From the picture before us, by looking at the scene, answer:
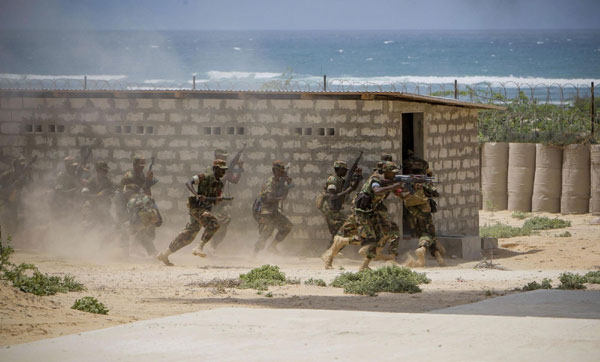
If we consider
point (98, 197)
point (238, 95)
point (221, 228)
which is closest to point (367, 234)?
point (221, 228)

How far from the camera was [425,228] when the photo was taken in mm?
14023

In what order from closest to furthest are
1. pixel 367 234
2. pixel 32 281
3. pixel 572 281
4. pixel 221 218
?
pixel 32 281 → pixel 572 281 → pixel 367 234 → pixel 221 218

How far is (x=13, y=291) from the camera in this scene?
9086mm

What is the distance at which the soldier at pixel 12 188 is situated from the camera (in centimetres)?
1591

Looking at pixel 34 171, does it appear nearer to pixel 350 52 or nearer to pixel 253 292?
pixel 253 292

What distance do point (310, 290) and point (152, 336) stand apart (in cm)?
376

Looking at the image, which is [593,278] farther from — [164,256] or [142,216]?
[142,216]

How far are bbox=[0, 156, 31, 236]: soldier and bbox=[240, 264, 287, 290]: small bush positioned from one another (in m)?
5.73

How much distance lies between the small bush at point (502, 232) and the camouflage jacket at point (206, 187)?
5754 mm

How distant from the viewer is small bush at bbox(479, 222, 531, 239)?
1775 cm

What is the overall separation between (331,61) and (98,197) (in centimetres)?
7267

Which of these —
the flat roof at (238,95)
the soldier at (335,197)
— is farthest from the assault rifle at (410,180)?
the flat roof at (238,95)

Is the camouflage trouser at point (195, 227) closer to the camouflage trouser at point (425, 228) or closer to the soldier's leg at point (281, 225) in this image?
the soldier's leg at point (281, 225)

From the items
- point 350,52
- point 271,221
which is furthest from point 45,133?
point 350,52
